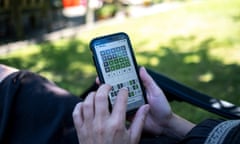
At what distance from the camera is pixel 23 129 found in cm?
153

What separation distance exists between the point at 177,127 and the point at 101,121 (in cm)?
56

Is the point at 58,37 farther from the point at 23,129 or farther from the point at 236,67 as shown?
the point at 23,129

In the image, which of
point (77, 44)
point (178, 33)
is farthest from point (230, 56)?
point (77, 44)

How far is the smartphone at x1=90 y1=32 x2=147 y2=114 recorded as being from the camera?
1.39 m

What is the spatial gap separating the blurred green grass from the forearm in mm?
1618

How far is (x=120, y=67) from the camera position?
1439 mm

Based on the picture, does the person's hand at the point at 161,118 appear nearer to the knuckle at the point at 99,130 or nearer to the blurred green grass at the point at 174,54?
the knuckle at the point at 99,130

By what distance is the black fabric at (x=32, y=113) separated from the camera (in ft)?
4.92

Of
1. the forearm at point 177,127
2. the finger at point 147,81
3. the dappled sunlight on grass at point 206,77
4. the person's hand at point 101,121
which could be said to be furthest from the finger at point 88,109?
the dappled sunlight on grass at point 206,77

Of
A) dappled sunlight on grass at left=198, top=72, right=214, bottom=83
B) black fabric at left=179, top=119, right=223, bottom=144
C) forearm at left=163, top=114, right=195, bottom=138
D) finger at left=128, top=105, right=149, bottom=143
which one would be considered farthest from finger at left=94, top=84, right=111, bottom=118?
dappled sunlight on grass at left=198, top=72, right=214, bottom=83

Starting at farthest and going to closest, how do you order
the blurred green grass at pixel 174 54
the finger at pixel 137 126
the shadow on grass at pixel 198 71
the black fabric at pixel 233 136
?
the blurred green grass at pixel 174 54
the shadow on grass at pixel 198 71
the finger at pixel 137 126
the black fabric at pixel 233 136

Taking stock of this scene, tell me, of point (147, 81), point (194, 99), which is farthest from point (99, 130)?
point (194, 99)

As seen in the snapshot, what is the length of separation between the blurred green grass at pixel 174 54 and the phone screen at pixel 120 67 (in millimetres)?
1827

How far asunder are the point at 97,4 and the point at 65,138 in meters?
8.45
